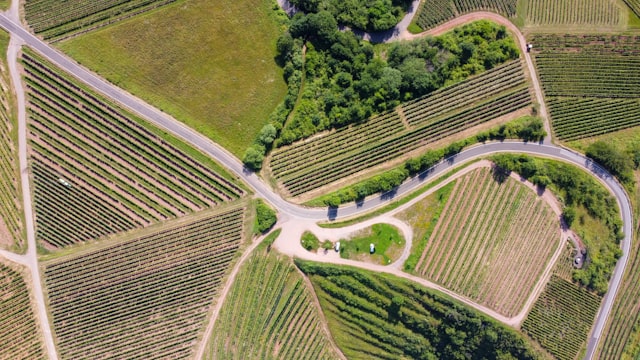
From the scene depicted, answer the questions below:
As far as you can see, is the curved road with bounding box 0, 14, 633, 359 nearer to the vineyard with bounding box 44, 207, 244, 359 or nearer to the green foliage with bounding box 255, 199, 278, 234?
the green foliage with bounding box 255, 199, 278, 234

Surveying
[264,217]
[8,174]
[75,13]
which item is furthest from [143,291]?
[75,13]

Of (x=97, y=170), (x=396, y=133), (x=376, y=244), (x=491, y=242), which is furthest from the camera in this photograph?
(x=491, y=242)

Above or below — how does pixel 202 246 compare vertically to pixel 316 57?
below

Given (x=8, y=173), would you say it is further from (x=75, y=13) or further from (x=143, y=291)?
(x=143, y=291)

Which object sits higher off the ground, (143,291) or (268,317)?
(268,317)

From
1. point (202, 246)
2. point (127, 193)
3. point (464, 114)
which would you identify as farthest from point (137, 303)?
point (464, 114)

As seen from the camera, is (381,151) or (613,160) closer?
(381,151)

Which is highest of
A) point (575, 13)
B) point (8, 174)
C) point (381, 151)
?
point (575, 13)

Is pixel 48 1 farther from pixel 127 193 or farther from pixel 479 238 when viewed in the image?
pixel 479 238
